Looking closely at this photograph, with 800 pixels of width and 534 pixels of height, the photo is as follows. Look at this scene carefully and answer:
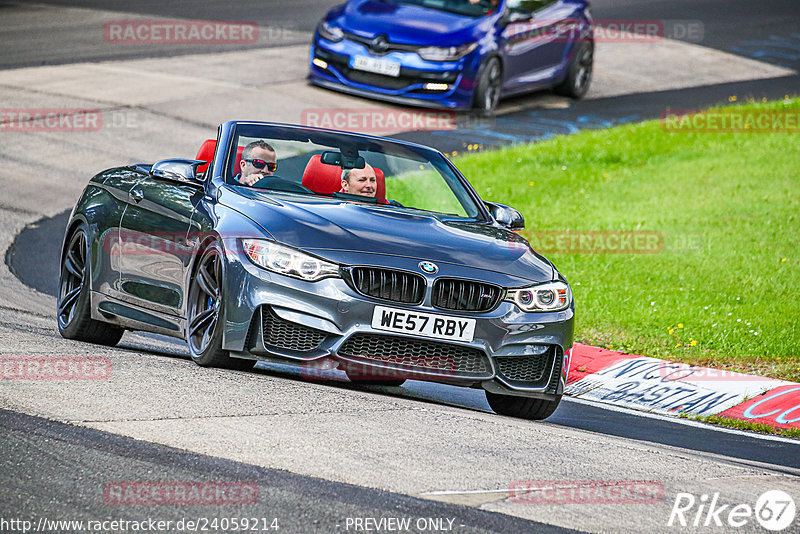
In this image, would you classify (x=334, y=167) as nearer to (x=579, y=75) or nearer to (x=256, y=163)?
(x=256, y=163)

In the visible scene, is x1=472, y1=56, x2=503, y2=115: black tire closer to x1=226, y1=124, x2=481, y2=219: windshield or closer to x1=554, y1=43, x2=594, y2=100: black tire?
x1=554, y1=43, x2=594, y2=100: black tire

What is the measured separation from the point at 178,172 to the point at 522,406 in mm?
2503

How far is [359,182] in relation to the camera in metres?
8.50

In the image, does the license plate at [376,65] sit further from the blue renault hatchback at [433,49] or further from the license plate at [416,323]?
the license plate at [416,323]

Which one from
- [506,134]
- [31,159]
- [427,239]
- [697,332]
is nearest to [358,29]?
[506,134]

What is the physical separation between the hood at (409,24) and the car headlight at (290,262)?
12.5 meters

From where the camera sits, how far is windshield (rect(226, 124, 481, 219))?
8297 millimetres

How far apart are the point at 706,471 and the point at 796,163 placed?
12.7 m

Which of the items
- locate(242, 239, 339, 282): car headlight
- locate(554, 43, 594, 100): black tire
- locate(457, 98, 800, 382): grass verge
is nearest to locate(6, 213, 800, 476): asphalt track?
locate(242, 239, 339, 282): car headlight
